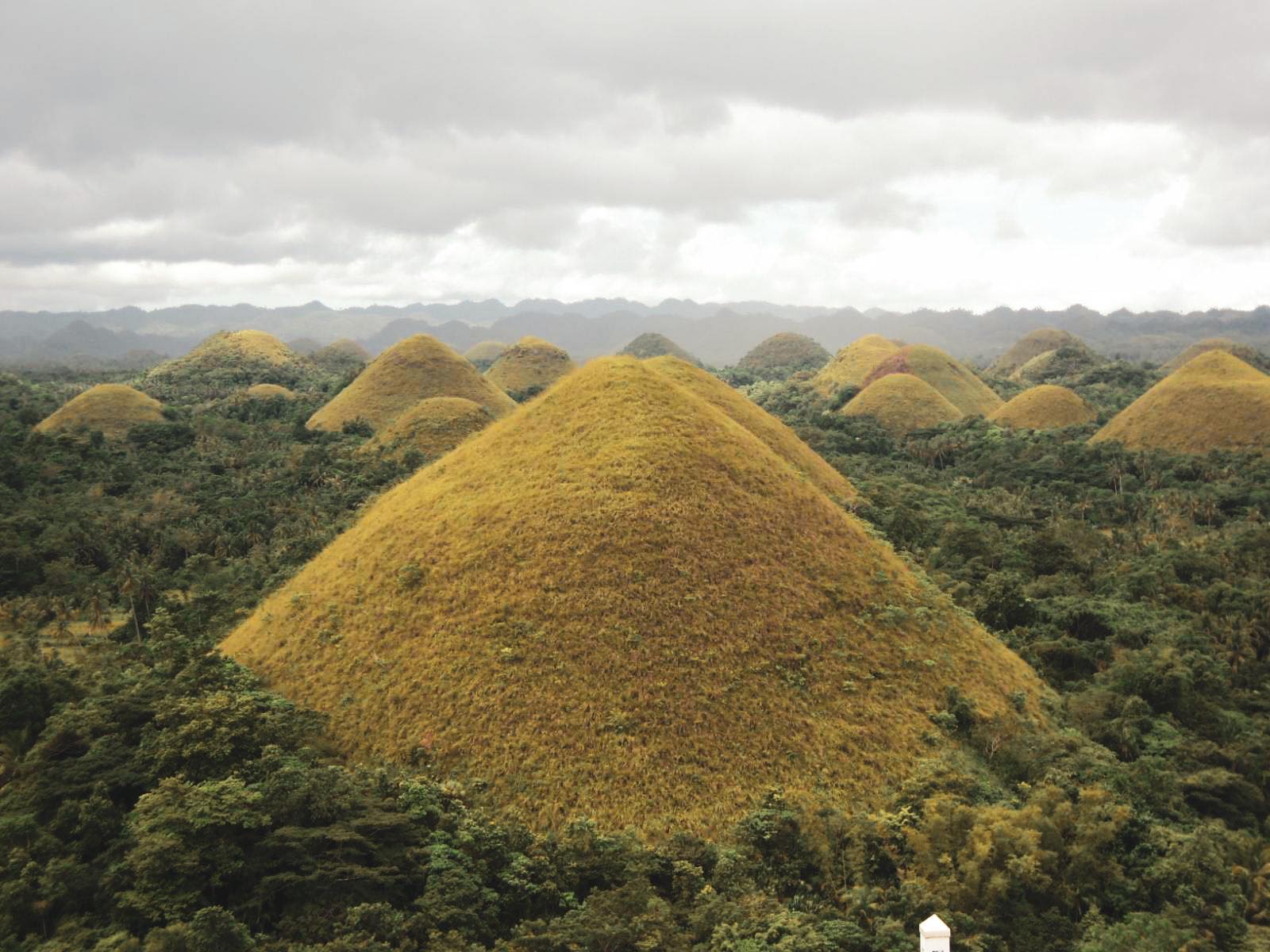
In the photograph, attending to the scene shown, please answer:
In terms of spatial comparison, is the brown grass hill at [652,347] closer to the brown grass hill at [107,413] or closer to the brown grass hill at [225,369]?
the brown grass hill at [225,369]

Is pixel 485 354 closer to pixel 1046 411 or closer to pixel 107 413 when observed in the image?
pixel 107 413

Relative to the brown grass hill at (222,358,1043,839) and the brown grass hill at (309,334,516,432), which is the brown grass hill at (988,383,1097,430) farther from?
the brown grass hill at (222,358,1043,839)

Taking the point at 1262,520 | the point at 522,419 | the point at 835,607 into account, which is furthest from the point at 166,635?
the point at 1262,520

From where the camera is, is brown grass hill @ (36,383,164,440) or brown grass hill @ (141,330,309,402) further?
brown grass hill @ (141,330,309,402)

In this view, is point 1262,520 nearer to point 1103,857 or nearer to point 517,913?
point 1103,857

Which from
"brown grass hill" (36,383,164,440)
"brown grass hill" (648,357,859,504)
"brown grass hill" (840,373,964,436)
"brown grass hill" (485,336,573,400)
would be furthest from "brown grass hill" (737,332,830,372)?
"brown grass hill" (648,357,859,504)

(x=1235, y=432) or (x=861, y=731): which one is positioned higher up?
(x=1235, y=432)

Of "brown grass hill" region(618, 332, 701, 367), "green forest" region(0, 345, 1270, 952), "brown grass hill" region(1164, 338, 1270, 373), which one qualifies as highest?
"brown grass hill" region(618, 332, 701, 367)
